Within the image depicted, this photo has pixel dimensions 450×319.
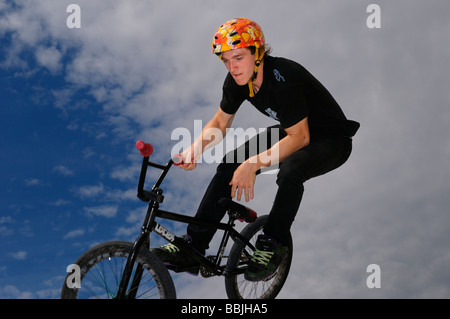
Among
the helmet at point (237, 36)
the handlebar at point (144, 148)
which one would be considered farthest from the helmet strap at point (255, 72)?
the handlebar at point (144, 148)

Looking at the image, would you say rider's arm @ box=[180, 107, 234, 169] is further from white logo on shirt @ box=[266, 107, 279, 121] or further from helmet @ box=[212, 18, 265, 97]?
helmet @ box=[212, 18, 265, 97]

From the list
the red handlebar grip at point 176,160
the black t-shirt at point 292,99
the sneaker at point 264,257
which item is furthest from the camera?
the sneaker at point 264,257

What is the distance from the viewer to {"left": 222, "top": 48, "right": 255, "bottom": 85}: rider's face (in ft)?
19.8

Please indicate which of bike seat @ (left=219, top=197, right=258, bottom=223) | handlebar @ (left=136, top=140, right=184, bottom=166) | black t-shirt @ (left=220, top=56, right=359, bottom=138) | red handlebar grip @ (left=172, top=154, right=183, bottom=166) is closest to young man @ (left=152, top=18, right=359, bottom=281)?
black t-shirt @ (left=220, top=56, right=359, bottom=138)

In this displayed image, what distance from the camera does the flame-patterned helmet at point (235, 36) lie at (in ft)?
19.4

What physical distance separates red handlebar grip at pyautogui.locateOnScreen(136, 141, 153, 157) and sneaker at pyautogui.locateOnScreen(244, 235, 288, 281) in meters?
2.14

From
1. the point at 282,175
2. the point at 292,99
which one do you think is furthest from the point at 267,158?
the point at 292,99

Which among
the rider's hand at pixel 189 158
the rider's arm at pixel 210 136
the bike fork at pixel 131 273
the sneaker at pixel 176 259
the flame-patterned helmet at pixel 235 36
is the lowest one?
the bike fork at pixel 131 273

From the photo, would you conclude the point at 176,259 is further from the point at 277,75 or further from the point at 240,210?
the point at 277,75

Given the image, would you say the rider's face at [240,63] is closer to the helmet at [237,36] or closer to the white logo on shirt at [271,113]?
the helmet at [237,36]

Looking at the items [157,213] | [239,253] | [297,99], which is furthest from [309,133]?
[157,213]

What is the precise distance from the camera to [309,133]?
651 cm
